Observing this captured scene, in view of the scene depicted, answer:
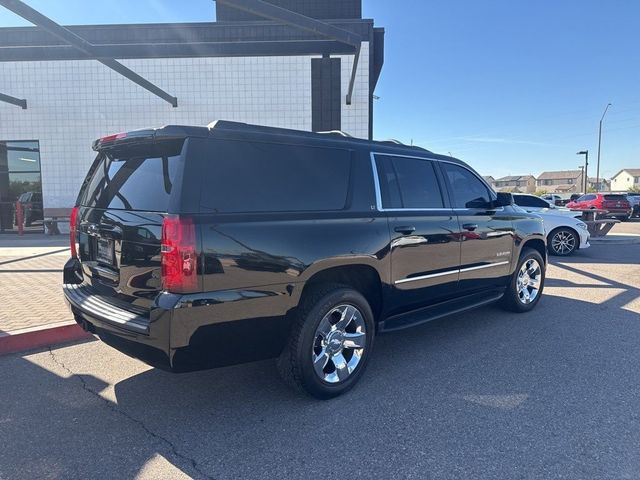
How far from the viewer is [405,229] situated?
373cm

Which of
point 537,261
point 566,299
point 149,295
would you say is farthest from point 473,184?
point 149,295

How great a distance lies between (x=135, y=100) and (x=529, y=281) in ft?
47.5

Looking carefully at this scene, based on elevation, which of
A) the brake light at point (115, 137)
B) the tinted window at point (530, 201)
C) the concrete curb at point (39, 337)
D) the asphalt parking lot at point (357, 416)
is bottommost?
the asphalt parking lot at point (357, 416)

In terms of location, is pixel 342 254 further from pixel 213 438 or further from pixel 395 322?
pixel 213 438

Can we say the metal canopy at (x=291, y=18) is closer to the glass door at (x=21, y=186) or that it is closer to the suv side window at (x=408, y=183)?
the suv side window at (x=408, y=183)

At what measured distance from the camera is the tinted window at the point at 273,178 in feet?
9.04

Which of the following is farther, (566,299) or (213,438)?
(566,299)

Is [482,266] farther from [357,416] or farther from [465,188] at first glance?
[357,416]

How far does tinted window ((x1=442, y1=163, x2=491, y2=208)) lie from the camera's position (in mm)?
4543

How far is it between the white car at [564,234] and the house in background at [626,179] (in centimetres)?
11436

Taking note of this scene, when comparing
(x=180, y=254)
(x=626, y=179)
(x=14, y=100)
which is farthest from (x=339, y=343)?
(x=626, y=179)

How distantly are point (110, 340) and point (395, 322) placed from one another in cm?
229

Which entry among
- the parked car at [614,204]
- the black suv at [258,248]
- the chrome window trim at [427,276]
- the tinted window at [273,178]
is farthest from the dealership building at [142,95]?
the parked car at [614,204]

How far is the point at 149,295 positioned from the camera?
2695 millimetres
